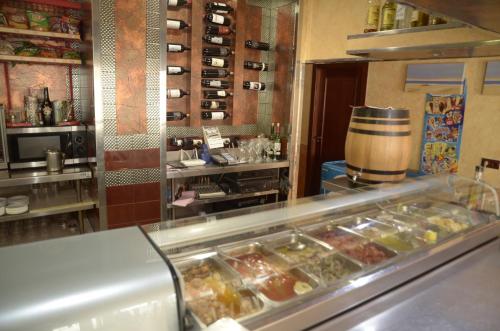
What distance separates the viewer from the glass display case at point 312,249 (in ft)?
3.72

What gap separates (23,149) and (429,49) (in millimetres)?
3647

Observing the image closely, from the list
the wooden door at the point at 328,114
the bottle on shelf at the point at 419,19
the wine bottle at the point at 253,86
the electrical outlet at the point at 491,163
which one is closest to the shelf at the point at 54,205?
the wine bottle at the point at 253,86

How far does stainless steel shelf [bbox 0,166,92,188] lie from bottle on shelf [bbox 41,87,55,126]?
0.50m

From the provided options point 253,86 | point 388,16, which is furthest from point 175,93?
point 388,16

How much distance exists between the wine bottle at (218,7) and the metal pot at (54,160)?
7.65ft

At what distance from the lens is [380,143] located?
214 cm

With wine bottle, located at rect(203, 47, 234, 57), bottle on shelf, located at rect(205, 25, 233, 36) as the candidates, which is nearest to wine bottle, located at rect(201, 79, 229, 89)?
wine bottle, located at rect(203, 47, 234, 57)

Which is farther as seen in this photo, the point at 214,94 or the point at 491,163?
the point at 214,94

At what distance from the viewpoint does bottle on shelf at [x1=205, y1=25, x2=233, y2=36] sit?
4.35 meters

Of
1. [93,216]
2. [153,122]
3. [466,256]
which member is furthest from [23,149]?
[466,256]

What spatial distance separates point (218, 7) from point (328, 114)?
205 centimetres

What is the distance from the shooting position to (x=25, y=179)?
3244 mm

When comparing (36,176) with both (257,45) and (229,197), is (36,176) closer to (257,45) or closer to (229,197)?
(229,197)

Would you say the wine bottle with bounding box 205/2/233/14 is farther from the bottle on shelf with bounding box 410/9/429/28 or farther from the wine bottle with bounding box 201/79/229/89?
the bottle on shelf with bounding box 410/9/429/28
